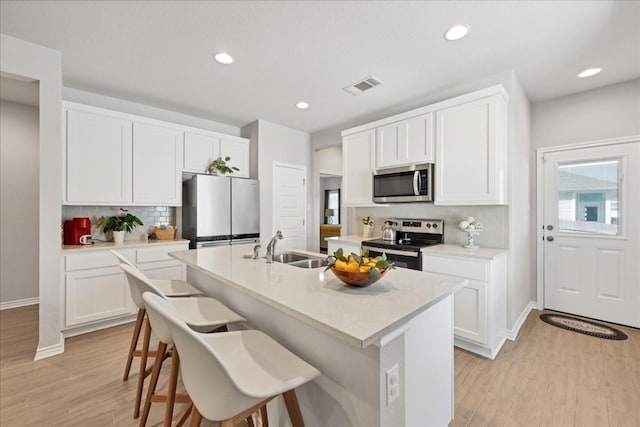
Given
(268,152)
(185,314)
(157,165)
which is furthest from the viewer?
(268,152)

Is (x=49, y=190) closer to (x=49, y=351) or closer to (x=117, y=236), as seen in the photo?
(x=117, y=236)

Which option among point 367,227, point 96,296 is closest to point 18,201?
point 96,296

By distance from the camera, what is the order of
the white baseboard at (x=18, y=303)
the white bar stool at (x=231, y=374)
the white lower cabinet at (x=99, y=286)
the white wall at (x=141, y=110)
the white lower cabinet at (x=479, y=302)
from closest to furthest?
the white bar stool at (x=231, y=374), the white lower cabinet at (x=479, y=302), the white lower cabinet at (x=99, y=286), the white wall at (x=141, y=110), the white baseboard at (x=18, y=303)

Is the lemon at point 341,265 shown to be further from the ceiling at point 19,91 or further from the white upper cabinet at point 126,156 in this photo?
the ceiling at point 19,91

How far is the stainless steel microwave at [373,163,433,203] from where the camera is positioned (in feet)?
9.94

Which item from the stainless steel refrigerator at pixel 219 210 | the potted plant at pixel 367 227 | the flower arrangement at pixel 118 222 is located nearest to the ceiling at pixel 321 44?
the stainless steel refrigerator at pixel 219 210

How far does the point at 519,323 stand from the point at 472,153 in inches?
75.6

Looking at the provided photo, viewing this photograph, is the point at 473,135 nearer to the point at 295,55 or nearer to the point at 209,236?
the point at 295,55

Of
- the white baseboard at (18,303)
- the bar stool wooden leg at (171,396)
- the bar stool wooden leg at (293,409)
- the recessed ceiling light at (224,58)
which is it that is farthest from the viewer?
the white baseboard at (18,303)

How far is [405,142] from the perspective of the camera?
324 centimetres

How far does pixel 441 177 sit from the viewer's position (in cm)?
296

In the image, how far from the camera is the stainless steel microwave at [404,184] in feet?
9.94

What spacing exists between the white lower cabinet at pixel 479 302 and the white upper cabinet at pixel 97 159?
3.56 metres

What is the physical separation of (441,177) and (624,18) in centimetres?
167
